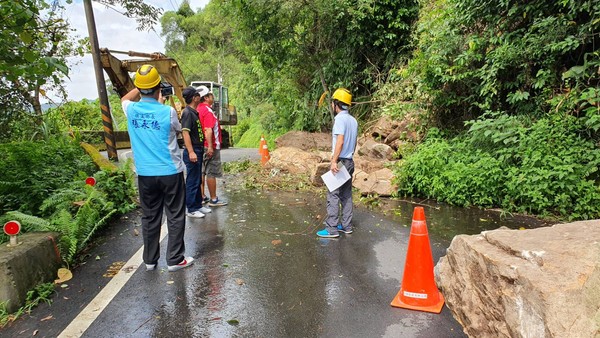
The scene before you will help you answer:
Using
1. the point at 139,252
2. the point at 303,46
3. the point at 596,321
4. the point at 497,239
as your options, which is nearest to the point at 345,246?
the point at 497,239

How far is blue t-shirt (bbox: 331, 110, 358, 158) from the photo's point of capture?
17.2 feet

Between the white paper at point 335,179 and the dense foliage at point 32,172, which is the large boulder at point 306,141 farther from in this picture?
the white paper at point 335,179

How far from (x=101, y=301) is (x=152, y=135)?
1.73 metres

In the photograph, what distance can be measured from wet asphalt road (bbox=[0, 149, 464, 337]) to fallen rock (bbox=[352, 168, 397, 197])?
5.25 feet

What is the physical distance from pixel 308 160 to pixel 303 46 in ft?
17.7

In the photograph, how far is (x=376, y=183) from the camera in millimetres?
7953

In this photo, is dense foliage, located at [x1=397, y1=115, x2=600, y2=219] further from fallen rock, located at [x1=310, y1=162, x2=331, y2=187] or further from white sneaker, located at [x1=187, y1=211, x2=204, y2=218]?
white sneaker, located at [x1=187, y1=211, x2=204, y2=218]

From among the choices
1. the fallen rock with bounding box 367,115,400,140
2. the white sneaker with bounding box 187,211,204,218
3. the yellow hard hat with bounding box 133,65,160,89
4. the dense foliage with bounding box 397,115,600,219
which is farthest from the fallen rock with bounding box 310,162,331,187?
the yellow hard hat with bounding box 133,65,160,89

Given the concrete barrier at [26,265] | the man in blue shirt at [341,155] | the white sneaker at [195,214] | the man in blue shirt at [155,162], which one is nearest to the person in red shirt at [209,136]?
the white sneaker at [195,214]

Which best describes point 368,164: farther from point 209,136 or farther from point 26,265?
point 26,265

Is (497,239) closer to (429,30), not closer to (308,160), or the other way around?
(308,160)

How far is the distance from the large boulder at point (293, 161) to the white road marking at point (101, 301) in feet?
19.3

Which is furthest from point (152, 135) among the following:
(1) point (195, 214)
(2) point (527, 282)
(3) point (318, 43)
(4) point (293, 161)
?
(3) point (318, 43)

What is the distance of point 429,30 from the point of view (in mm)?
9984
